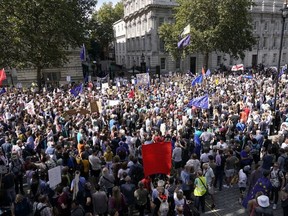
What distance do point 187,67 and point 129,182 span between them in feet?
156

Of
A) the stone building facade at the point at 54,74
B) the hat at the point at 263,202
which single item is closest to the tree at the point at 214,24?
the stone building facade at the point at 54,74

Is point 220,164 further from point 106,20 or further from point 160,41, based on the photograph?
point 106,20

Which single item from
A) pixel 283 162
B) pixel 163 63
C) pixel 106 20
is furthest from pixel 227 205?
pixel 106 20

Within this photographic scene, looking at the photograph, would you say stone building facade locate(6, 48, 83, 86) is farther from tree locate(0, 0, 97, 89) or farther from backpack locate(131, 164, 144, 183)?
backpack locate(131, 164, 144, 183)

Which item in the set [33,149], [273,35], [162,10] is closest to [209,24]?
[162,10]

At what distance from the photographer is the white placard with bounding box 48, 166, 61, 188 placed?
23.3 feet

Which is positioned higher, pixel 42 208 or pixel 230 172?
pixel 42 208

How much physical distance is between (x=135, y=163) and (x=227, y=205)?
3.18 meters

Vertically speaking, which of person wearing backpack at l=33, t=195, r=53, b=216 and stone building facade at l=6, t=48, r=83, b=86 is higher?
stone building facade at l=6, t=48, r=83, b=86

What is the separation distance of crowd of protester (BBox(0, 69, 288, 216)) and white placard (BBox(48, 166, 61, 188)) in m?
0.15

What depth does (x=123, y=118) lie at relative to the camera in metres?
15.1

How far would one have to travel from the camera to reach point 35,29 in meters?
29.7

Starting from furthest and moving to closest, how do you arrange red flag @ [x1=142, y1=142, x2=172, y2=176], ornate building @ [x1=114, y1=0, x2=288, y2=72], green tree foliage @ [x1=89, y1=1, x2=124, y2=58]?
green tree foliage @ [x1=89, y1=1, x2=124, y2=58] → ornate building @ [x1=114, y1=0, x2=288, y2=72] → red flag @ [x1=142, y1=142, x2=172, y2=176]

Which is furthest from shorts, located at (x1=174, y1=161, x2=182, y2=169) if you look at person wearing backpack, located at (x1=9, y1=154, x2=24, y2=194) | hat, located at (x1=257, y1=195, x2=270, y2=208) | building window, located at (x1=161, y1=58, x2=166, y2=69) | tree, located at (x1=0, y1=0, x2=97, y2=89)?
building window, located at (x1=161, y1=58, x2=166, y2=69)
